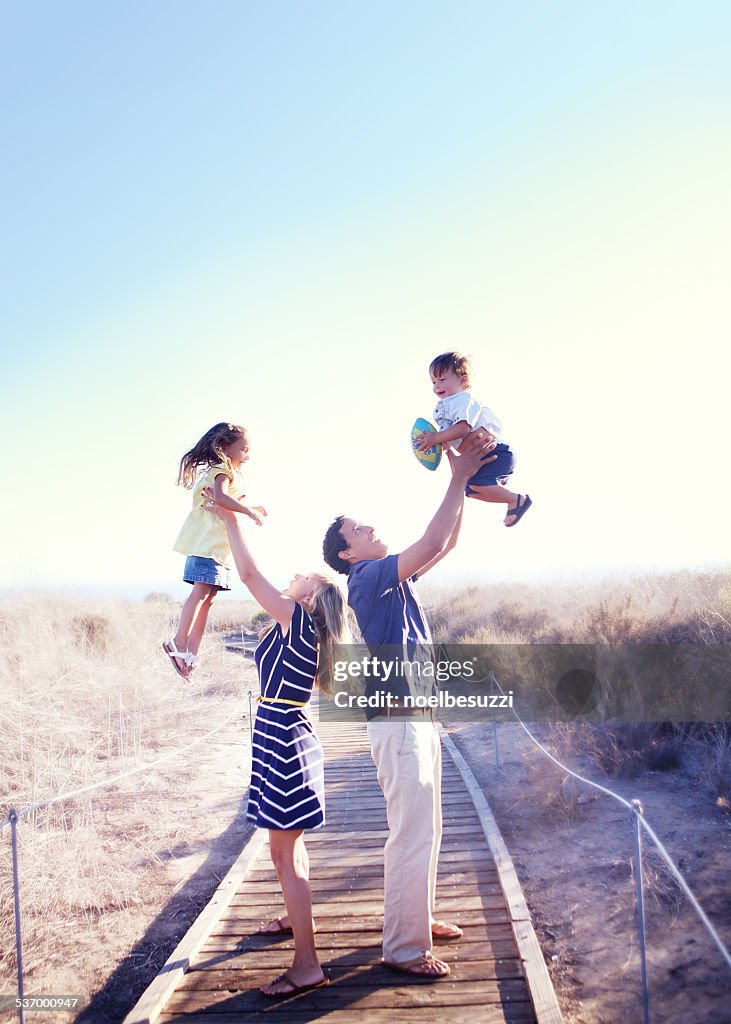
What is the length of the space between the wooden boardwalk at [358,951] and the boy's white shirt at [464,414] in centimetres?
217

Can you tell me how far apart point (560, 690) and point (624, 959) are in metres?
4.65

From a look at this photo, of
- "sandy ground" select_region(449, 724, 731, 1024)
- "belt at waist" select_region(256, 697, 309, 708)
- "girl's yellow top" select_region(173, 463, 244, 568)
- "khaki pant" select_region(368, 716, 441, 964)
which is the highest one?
"girl's yellow top" select_region(173, 463, 244, 568)

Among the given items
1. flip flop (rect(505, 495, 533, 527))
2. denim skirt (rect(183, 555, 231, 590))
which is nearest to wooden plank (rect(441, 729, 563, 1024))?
flip flop (rect(505, 495, 533, 527))

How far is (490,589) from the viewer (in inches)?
670

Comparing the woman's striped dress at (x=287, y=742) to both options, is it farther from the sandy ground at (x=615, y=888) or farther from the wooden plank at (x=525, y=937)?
the sandy ground at (x=615, y=888)

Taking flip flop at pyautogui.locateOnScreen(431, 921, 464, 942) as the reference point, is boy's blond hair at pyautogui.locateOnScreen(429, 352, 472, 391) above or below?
above

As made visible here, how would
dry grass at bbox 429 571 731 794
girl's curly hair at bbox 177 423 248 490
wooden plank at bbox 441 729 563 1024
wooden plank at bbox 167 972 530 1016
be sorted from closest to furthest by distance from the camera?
wooden plank at bbox 441 729 563 1024, wooden plank at bbox 167 972 530 1016, girl's curly hair at bbox 177 423 248 490, dry grass at bbox 429 571 731 794

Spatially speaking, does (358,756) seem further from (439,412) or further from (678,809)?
(439,412)

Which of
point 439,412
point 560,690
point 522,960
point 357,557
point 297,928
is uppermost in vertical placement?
point 439,412

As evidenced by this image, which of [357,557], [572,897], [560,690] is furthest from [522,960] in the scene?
[560,690]

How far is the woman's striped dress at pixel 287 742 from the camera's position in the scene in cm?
264

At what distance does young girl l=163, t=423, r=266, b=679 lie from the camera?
3541 millimetres

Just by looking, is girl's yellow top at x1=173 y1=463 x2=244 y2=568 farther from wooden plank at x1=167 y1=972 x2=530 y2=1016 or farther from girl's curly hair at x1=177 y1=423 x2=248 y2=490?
wooden plank at x1=167 y1=972 x2=530 y2=1016

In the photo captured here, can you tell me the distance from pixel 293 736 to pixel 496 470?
4.81 ft
